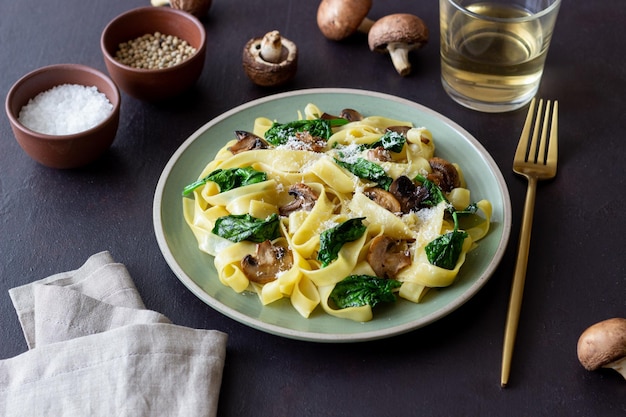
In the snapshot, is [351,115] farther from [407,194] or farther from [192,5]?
[192,5]

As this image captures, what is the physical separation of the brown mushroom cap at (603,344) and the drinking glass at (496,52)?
1.33 m

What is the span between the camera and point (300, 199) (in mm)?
3033

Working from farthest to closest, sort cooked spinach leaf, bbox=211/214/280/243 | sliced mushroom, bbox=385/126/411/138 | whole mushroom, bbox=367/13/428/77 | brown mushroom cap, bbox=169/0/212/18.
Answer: brown mushroom cap, bbox=169/0/212/18, whole mushroom, bbox=367/13/428/77, sliced mushroom, bbox=385/126/411/138, cooked spinach leaf, bbox=211/214/280/243

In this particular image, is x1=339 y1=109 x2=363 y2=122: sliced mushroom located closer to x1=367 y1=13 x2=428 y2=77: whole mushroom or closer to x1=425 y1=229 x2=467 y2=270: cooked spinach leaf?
x1=367 y1=13 x2=428 y2=77: whole mushroom

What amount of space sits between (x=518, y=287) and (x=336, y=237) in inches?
27.0

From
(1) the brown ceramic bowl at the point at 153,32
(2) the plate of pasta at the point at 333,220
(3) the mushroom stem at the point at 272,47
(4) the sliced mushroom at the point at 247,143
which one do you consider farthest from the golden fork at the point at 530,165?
(1) the brown ceramic bowl at the point at 153,32

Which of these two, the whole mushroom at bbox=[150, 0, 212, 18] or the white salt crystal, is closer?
the white salt crystal

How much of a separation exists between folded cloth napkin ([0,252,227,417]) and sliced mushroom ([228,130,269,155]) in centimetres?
79

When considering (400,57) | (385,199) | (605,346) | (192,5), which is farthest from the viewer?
(192,5)

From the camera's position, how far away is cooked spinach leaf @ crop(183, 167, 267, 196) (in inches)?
122

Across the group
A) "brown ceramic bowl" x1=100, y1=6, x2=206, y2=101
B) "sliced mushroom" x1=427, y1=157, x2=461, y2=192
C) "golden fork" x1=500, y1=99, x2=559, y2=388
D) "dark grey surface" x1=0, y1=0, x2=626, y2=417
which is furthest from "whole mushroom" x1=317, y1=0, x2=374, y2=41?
"sliced mushroom" x1=427, y1=157, x2=461, y2=192

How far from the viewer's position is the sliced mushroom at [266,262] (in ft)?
9.25

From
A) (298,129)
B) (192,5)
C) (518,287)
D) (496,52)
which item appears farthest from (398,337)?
(192,5)

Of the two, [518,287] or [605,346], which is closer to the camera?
[605,346]
